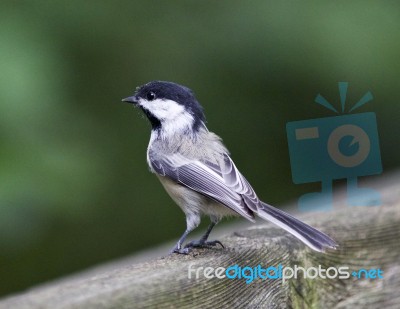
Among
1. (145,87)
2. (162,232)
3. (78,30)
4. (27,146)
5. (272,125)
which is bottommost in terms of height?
(162,232)

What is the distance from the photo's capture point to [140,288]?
1.47m

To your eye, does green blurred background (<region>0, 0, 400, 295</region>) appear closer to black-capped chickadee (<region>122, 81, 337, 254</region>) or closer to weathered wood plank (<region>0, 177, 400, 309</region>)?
black-capped chickadee (<region>122, 81, 337, 254</region>)

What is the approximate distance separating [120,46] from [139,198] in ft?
3.19

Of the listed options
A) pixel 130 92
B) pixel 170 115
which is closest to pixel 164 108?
pixel 170 115

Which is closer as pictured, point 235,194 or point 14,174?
point 235,194

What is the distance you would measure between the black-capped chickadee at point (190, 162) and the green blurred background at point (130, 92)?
64cm

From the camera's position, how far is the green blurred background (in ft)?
10.8

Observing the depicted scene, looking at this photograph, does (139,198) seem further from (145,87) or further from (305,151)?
(145,87)

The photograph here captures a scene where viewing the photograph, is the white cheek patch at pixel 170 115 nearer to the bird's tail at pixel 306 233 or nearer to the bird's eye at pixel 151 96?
the bird's eye at pixel 151 96

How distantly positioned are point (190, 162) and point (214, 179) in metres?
→ 0.17

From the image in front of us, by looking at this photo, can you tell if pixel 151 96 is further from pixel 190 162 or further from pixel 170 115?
pixel 190 162

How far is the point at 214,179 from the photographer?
2586 millimetres

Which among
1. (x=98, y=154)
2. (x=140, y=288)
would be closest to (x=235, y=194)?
(x=140, y=288)

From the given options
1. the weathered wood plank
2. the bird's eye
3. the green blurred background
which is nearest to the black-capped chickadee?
the bird's eye
